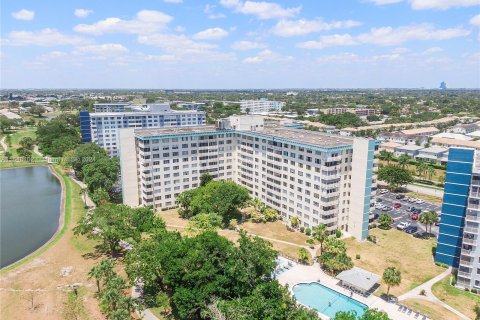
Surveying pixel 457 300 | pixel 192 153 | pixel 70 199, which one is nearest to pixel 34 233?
pixel 70 199

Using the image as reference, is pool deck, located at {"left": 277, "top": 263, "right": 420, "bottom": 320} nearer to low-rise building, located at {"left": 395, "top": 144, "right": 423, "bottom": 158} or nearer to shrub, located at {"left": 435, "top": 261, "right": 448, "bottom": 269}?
shrub, located at {"left": 435, "top": 261, "right": 448, "bottom": 269}

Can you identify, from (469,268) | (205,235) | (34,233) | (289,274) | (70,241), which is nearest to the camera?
(205,235)

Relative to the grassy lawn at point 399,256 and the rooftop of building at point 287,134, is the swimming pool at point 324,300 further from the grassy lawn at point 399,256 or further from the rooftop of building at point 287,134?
the rooftop of building at point 287,134

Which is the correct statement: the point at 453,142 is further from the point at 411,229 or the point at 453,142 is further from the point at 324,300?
the point at 324,300

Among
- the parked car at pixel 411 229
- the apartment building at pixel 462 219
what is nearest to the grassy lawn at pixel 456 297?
the apartment building at pixel 462 219

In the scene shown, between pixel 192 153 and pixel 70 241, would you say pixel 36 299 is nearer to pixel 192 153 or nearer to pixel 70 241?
pixel 70 241

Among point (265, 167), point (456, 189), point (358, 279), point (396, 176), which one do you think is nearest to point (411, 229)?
point (456, 189)

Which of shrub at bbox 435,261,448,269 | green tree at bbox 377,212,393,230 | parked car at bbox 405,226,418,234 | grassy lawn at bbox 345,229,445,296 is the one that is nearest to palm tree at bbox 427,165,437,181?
parked car at bbox 405,226,418,234
